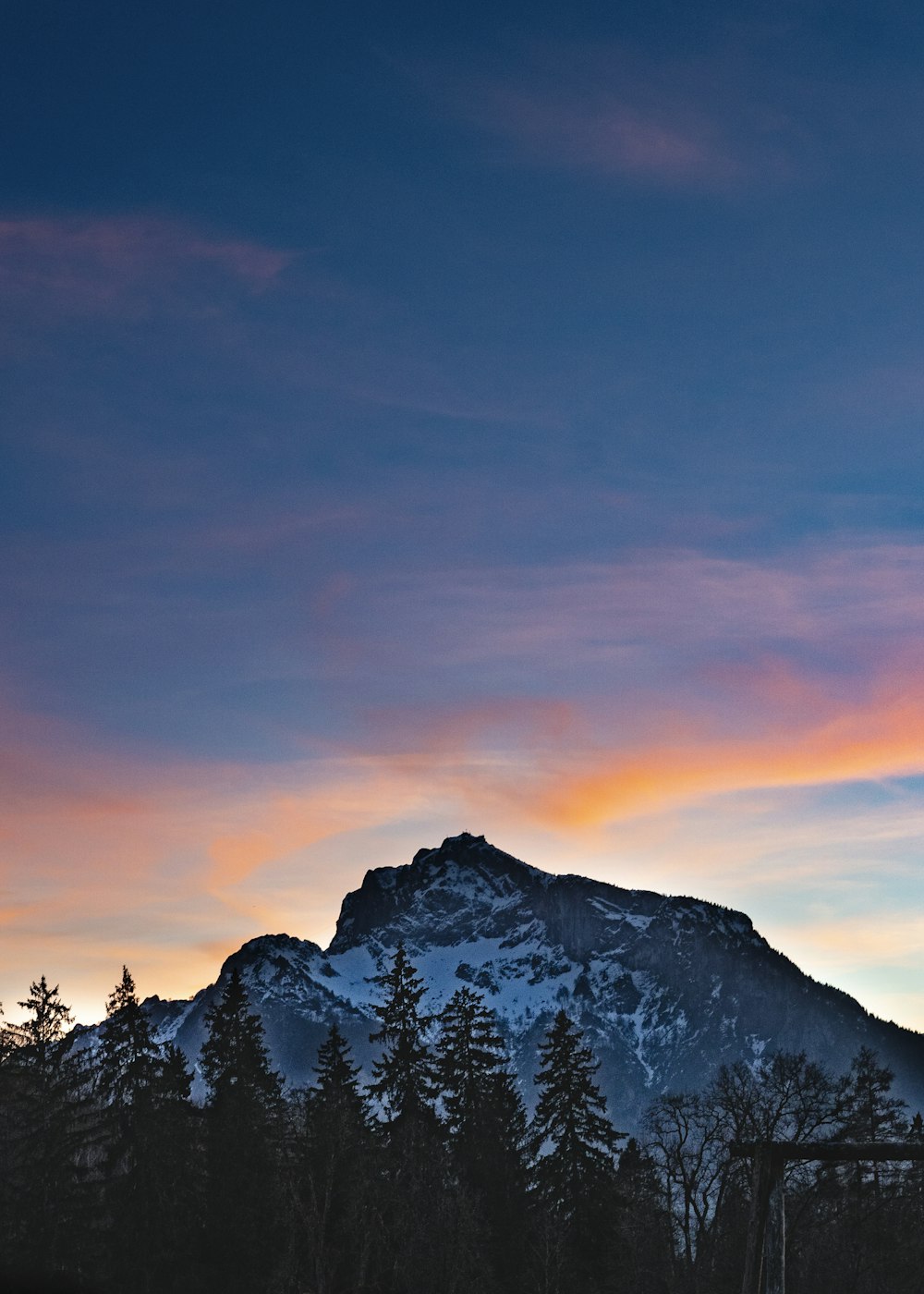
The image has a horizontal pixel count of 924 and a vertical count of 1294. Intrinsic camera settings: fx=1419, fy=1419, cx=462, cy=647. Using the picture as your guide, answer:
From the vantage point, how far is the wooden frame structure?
13047mm

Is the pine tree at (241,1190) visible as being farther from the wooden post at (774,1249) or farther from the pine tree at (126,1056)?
the wooden post at (774,1249)

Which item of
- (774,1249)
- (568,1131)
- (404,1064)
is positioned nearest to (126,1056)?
(404,1064)

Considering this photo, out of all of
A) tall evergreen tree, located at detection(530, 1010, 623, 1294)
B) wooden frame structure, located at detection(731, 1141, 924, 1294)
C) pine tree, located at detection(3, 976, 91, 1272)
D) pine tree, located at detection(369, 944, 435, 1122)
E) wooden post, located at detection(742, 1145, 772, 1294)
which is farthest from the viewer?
pine tree, located at detection(369, 944, 435, 1122)

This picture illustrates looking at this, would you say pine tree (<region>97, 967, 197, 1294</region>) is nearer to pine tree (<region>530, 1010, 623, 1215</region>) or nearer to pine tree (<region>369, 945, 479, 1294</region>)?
pine tree (<region>369, 945, 479, 1294</region>)

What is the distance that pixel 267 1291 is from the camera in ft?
168

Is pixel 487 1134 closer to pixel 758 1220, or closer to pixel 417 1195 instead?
pixel 417 1195

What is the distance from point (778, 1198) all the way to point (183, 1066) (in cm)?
5151

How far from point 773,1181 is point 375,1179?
46051 mm

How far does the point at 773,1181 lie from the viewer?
1345cm

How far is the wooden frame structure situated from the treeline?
107ft

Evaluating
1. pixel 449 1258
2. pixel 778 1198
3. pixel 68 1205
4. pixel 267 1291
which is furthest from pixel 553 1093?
pixel 778 1198

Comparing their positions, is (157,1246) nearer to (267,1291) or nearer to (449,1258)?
(267,1291)

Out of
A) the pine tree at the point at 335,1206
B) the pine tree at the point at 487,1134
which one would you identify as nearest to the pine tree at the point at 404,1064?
the pine tree at the point at 487,1134

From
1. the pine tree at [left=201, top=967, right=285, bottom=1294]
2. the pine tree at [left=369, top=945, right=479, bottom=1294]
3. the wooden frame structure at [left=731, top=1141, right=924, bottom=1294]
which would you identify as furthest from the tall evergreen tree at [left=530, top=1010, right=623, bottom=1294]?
the wooden frame structure at [left=731, top=1141, right=924, bottom=1294]
